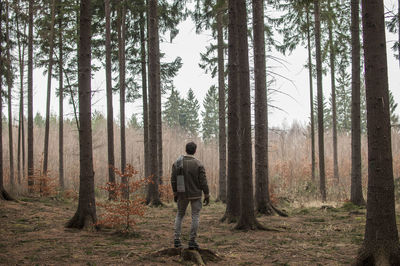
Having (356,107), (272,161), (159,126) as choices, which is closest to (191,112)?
(272,161)

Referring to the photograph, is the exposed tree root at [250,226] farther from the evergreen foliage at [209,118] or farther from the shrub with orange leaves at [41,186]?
the evergreen foliage at [209,118]

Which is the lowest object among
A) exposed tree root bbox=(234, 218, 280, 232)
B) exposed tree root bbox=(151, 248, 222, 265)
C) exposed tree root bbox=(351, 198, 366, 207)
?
exposed tree root bbox=(351, 198, 366, 207)

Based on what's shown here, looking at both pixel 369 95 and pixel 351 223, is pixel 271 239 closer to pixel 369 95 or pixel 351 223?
pixel 351 223

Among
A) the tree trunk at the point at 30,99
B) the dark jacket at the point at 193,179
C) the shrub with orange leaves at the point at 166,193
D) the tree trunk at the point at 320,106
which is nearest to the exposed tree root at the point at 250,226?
the dark jacket at the point at 193,179

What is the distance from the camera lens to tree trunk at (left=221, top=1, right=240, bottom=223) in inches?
397

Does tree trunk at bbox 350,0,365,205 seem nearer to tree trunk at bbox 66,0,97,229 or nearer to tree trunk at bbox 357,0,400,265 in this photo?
tree trunk at bbox 357,0,400,265

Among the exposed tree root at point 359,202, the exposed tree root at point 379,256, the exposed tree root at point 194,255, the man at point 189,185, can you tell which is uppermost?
the man at point 189,185

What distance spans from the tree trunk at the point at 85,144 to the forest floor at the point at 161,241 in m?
0.41

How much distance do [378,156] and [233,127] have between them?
5117mm

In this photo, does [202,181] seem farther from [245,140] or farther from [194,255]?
[245,140]

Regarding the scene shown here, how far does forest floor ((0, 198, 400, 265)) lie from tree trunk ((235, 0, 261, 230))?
415 millimetres

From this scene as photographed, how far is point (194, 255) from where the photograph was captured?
590 cm

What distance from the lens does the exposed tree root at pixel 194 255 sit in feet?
19.2

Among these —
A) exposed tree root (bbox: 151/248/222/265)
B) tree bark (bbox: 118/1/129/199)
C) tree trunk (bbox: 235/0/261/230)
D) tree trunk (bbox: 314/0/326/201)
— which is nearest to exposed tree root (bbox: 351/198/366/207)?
tree trunk (bbox: 314/0/326/201)
